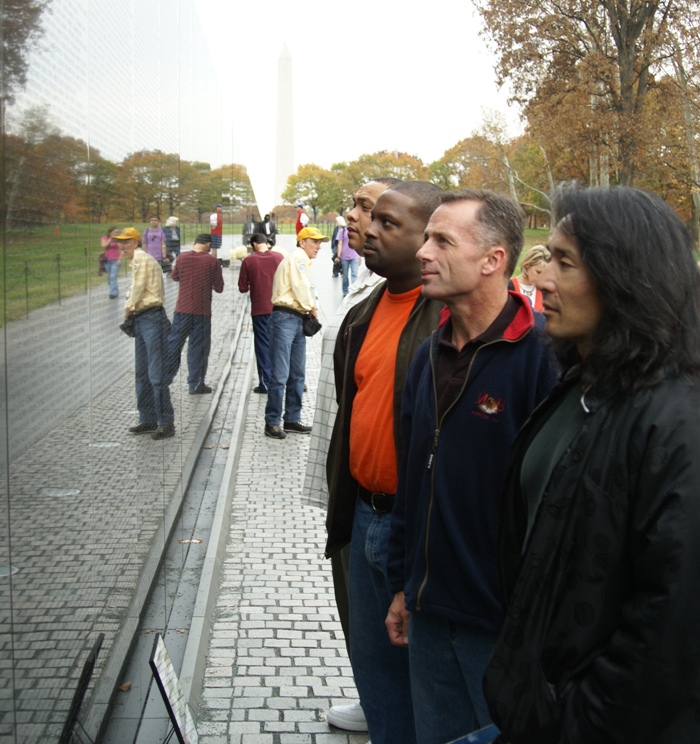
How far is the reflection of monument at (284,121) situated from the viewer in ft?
259

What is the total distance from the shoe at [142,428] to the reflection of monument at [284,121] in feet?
250

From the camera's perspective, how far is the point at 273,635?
5.34m

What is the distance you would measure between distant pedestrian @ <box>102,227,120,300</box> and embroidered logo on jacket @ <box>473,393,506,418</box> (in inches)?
51.1

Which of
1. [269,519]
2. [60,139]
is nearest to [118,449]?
[60,139]

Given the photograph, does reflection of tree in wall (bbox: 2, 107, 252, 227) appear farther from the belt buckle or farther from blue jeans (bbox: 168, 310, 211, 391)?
the belt buckle

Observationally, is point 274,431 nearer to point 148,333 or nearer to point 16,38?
point 148,333

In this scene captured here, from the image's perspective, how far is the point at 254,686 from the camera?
470 centimetres

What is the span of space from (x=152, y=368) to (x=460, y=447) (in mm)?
2065

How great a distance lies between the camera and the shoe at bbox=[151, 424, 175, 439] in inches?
177

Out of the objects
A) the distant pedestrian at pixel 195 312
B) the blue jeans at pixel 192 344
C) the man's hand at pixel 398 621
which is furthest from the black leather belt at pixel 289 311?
the man's hand at pixel 398 621

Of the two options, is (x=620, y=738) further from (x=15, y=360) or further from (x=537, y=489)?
(x=15, y=360)

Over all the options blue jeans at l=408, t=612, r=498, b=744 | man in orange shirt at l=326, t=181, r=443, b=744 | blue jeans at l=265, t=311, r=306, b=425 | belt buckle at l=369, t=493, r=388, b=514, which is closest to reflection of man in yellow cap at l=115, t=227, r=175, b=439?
man in orange shirt at l=326, t=181, r=443, b=744

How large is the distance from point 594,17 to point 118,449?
83.0 feet

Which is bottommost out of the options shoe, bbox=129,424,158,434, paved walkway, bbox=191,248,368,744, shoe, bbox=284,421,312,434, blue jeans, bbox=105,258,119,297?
shoe, bbox=284,421,312,434
